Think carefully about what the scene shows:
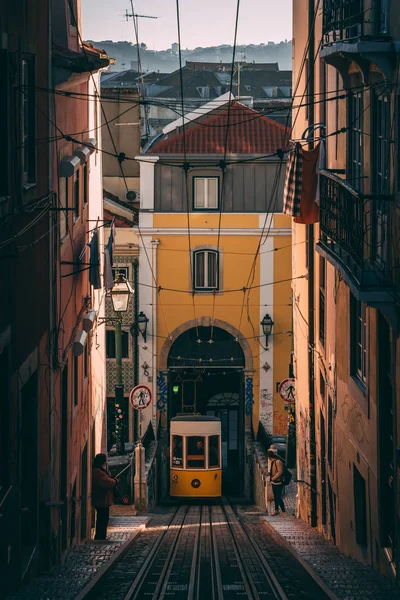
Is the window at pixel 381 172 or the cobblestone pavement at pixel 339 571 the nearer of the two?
the cobblestone pavement at pixel 339 571

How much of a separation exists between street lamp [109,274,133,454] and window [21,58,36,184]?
869 cm

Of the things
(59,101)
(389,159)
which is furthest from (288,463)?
(389,159)

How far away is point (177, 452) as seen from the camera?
30500 millimetres

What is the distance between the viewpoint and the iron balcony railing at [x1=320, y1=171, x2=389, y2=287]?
10.9m

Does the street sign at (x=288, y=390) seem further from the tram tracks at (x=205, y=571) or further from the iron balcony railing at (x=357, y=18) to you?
the iron balcony railing at (x=357, y=18)

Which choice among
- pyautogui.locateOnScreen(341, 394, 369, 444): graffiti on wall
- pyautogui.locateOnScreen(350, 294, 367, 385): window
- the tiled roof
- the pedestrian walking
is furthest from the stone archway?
pyautogui.locateOnScreen(350, 294, 367, 385): window

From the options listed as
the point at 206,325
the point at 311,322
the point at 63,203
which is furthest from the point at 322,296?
the point at 206,325

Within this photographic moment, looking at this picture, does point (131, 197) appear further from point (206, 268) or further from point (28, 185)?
point (28, 185)

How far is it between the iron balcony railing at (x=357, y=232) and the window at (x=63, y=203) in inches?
141

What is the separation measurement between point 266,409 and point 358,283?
24305mm

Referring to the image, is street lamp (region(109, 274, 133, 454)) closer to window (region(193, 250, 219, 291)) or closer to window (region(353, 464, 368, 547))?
window (region(353, 464, 368, 547))

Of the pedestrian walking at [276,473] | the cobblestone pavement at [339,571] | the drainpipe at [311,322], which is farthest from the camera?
the pedestrian walking at [276,473]

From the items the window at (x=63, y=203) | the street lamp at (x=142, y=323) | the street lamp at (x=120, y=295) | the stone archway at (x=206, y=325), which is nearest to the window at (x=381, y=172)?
the window at (x=63, y=203)

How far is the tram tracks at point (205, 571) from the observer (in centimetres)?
1097
